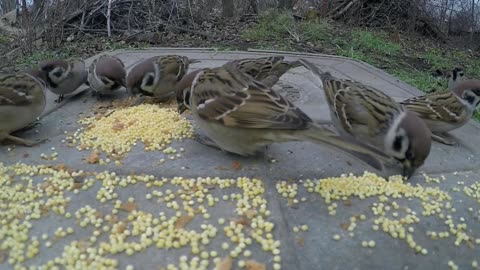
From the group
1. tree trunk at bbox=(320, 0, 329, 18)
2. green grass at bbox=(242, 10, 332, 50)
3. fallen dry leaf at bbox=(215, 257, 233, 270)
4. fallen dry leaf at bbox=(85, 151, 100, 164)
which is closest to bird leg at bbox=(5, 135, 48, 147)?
fallen dry leaf at bbox=(85, 151, 100, 164)

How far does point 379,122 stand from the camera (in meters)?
2.73

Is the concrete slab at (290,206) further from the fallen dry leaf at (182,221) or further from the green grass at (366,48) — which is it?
the green grass at (366,48)

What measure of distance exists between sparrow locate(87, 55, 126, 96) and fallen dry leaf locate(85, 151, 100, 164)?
4.06 ft

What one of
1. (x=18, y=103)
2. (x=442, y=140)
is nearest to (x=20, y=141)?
(x=18, y=103)

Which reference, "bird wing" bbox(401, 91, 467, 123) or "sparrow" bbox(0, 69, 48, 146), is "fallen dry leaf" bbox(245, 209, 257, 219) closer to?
"sparrow" bbox(0, 69, 48, 146)

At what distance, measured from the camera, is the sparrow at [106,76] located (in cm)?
376

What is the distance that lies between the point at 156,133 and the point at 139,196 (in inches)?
30.9

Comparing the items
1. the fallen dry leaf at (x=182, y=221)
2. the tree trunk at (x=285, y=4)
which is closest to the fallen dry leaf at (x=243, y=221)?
the fallen dry leaf at (x=182, y=221)

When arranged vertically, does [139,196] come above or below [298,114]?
below

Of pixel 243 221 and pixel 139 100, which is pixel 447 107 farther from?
pixel 139 100

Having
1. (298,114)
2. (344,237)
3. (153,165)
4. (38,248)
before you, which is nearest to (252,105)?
(298,114)

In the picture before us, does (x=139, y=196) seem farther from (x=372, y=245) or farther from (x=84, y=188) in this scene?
(x=372, y=245)

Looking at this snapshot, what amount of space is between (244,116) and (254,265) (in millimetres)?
933

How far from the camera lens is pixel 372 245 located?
192 cm
